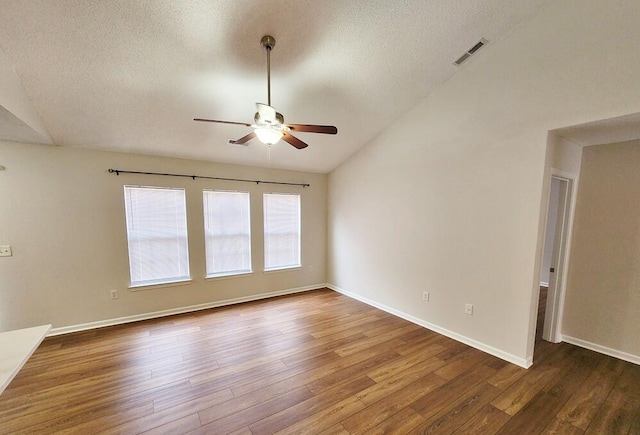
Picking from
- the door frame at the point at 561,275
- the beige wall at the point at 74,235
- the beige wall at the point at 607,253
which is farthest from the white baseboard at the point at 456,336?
the beige wall at the point at 74,235

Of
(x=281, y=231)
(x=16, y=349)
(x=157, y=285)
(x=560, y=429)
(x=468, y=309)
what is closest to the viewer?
(x=16, y=349)

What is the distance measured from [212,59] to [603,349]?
508cm

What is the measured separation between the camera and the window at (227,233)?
4020mm

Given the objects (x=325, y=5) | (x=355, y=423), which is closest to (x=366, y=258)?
(x=355, y=423)

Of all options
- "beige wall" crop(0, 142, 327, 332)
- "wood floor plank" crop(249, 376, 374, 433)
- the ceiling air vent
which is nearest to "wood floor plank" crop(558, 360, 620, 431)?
"wood floor plank" crop(249, 376, 374, 433)

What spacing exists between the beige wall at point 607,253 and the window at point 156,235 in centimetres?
519

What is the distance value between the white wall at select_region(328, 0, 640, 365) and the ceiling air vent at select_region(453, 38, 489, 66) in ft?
0.39

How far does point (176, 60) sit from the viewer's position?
2.24 metres

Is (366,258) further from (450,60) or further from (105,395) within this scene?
(105,395)

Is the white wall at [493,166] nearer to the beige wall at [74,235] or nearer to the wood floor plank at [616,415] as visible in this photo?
the wood floor plank at [616,415]

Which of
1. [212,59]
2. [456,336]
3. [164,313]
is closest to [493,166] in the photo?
[456,336]

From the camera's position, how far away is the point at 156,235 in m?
3.63

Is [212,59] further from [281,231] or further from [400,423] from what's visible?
[400,423]

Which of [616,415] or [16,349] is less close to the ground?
[16,349]
